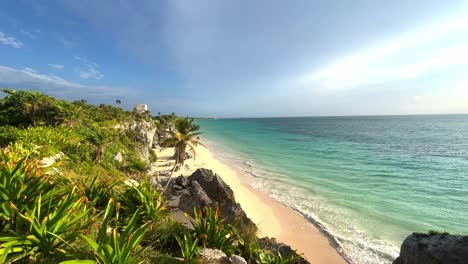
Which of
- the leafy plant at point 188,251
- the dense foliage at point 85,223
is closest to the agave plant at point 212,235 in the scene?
the dense foliage at point 85,223

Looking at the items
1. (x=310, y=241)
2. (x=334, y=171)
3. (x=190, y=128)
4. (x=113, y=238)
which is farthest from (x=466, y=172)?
(x=113, y=238)

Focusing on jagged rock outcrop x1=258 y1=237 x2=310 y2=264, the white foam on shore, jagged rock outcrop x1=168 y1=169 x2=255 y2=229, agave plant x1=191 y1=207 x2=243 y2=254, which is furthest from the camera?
jagged rock outcrop x1=168 y1=169 x2=255 y2=229

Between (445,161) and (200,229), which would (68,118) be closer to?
(200,229)

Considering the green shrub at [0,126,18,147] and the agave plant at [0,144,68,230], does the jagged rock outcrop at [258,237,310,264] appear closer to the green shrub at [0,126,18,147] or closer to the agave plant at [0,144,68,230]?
the agave plant at [0,144,68,230]

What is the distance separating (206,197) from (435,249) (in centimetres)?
1264

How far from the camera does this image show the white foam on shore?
1341cm

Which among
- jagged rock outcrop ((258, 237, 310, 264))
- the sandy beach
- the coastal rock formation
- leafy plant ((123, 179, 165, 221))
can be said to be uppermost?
leafy plant ((123, 179, 165, 221))

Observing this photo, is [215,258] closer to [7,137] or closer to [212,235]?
[212,235]

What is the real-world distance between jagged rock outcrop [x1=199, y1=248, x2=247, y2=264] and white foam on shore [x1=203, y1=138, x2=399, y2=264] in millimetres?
10015

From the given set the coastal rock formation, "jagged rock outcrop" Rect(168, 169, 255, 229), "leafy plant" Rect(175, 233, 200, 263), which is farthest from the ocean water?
"leafy plant" Rect(175, 233, 200, 263)

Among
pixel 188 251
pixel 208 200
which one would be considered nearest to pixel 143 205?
pixel 188 251

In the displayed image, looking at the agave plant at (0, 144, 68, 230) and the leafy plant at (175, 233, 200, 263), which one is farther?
the leafy plant at (175, 233, 200, 263)

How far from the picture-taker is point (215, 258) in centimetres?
631

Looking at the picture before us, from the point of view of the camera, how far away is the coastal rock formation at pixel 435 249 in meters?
8.50
